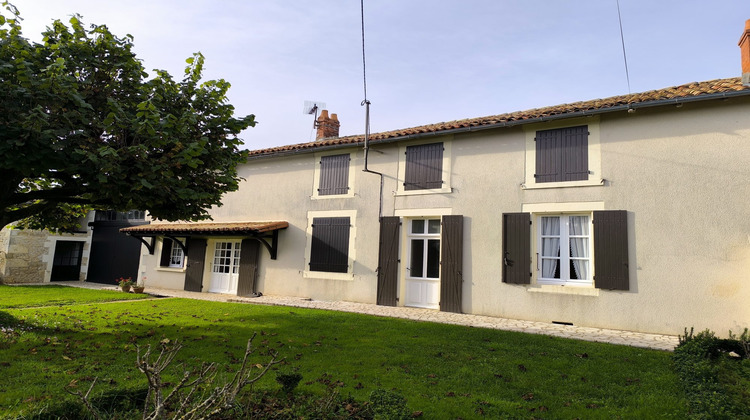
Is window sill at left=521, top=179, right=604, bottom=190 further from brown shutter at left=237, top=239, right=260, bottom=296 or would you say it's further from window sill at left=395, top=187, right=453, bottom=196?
brown shutter at left=237, top=239, right=260, bottom=296

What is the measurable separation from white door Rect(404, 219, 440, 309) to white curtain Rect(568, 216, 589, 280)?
2.93 meters

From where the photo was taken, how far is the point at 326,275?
11.6m

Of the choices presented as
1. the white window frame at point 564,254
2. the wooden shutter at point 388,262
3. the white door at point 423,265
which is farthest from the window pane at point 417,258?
the white window frame at point 564,254

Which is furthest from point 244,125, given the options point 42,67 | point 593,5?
point 593,5

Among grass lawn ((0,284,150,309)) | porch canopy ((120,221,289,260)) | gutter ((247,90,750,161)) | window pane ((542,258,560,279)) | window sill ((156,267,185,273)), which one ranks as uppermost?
gutter ((247,90,750,161))

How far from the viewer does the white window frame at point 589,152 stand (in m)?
8.70

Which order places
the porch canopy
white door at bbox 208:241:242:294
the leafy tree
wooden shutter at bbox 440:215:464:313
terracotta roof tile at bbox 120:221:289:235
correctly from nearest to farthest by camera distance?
the leafy tree → wooden shutter at bbox 440:215:464:313 → terracotta roof tile at bbox 120:221:289:235 → the porch canopy → white door at bbox 208:241:242:294

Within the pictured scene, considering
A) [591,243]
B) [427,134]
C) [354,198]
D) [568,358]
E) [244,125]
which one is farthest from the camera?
[354,198]

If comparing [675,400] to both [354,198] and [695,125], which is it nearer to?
[695,125]

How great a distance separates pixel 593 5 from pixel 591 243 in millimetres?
4373

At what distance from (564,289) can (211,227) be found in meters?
9.53

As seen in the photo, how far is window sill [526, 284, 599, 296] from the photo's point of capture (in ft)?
27.6

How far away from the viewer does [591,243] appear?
8.58 m

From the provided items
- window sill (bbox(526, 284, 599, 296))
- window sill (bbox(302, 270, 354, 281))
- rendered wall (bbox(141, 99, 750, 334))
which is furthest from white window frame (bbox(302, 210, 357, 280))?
window sill (bbox(526, 284, 599, 296))
